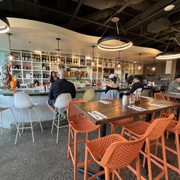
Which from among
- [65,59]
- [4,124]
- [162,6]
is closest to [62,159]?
[4,124]

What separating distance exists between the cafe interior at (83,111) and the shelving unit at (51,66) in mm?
48

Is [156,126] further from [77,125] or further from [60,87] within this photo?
[60,87]

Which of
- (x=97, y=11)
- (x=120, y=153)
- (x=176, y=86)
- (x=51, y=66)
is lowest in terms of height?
(x=120, y=153)

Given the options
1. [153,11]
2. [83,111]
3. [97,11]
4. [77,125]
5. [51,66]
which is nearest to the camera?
[83,111]

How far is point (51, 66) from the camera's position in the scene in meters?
6.25

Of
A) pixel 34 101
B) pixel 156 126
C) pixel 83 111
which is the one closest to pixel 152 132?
pixel 156 126

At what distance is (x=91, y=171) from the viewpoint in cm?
174

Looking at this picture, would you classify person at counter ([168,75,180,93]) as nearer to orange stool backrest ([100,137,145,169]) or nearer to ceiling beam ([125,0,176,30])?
ceiling beam ([125,0,176,30])

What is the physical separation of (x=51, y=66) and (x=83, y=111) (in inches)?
207

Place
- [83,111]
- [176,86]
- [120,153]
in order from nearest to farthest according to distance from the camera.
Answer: [120,153] → [83,111] → [176,86]

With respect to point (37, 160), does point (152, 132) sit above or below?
above

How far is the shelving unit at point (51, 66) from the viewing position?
5758mm

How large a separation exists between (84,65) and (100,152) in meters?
6.03

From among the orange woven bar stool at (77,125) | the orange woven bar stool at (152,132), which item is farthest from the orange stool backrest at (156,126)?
the orange woven bar stool at (77,125)
